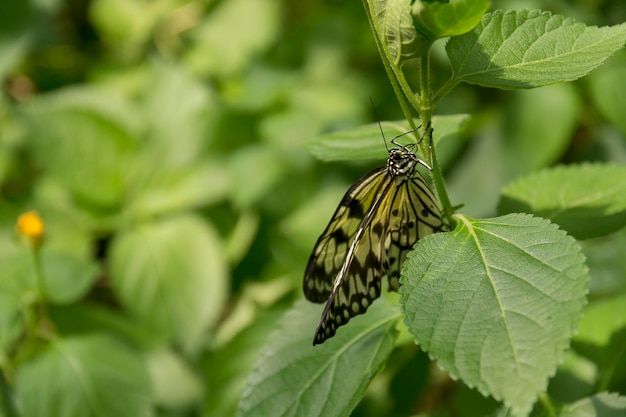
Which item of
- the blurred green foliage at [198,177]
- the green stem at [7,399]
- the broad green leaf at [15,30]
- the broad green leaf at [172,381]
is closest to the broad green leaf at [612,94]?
the blurred green foliage at [198,177]

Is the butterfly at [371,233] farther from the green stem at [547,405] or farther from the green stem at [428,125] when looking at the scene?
the green stem at [547,405]

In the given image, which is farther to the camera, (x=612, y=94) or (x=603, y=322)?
(x=612, y=94)

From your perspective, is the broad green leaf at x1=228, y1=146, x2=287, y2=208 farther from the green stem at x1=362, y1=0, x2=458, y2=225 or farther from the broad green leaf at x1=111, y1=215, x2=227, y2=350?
the green stem at x1=362, y1=0, x2=458, y2=225

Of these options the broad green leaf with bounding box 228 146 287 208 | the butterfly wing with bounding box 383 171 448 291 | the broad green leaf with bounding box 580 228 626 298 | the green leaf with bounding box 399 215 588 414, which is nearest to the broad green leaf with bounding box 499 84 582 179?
the broad green leaf with bounding box 580 228 626 298

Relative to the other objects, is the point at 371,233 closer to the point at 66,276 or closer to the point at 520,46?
the point at 520,46

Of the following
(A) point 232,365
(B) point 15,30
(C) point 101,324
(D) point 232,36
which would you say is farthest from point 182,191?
(B) point 15,30

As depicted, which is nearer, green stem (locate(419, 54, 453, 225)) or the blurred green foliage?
green stem (locate(419, 54, 453, 225))

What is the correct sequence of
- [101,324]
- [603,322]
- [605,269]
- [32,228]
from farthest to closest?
[101,324] < [605,269] < [32,228] < [603,322]
